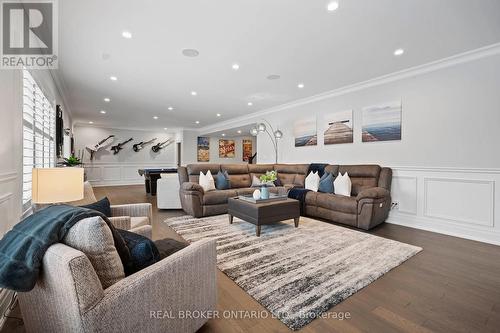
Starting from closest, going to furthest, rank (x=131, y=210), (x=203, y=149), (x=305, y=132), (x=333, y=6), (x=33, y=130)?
(x=333, y=6) → (x=131, y=210) → (x=33, y=130) → (x=305, y=132) → (x=203, y=149)

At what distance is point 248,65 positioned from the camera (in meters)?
3.59

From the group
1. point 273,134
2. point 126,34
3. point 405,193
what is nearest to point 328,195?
point 405,193

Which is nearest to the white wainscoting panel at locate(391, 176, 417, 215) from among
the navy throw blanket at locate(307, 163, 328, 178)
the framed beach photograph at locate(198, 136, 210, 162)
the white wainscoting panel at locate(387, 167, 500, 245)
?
the white wainscoting panel at locate(387, 167, 500, 245)

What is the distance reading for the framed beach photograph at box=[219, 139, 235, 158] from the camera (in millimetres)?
11789

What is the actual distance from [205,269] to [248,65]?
10.3ft

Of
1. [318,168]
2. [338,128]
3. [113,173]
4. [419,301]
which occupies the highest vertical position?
[338,128]

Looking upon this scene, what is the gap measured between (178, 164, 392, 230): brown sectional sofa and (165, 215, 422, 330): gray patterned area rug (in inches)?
12.5

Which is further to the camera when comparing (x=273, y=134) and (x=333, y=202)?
(x=273, y=134)

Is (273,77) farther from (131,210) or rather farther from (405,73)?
(131,210)

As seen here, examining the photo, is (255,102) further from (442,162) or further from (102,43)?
(442,162)

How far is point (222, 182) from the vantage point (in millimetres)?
4926

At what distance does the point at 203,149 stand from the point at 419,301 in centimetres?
1038

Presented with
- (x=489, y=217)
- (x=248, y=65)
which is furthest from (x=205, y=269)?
(x=489, y=217)

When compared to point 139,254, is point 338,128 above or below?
above
